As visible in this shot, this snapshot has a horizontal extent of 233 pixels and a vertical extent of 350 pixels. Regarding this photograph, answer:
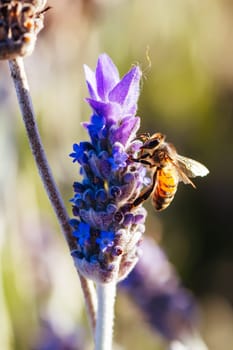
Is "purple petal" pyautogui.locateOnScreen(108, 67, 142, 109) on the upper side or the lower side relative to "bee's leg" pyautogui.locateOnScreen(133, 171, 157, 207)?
upper

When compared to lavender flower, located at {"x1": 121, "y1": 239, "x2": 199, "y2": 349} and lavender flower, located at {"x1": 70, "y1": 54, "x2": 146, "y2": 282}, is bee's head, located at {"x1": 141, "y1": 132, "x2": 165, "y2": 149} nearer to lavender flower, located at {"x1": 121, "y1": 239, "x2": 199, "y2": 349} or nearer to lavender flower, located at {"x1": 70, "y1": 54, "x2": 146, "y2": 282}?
lavender flower, located at {"x1": 70, "y1": 54, "x2": 146, "y2": 282}

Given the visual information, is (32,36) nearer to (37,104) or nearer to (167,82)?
(37,104)

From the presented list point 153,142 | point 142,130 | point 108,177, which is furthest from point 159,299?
point 142,130

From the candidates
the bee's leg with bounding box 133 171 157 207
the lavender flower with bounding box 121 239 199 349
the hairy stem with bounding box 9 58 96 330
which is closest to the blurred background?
the lavender flower with bounding box 121 239 199 349

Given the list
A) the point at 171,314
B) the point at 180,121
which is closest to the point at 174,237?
the point at 180,121

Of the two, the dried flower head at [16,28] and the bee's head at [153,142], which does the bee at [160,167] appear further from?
the dried flower head at [16,28]

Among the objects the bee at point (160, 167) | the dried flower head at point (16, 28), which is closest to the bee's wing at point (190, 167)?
the bee at point (160, 167)
